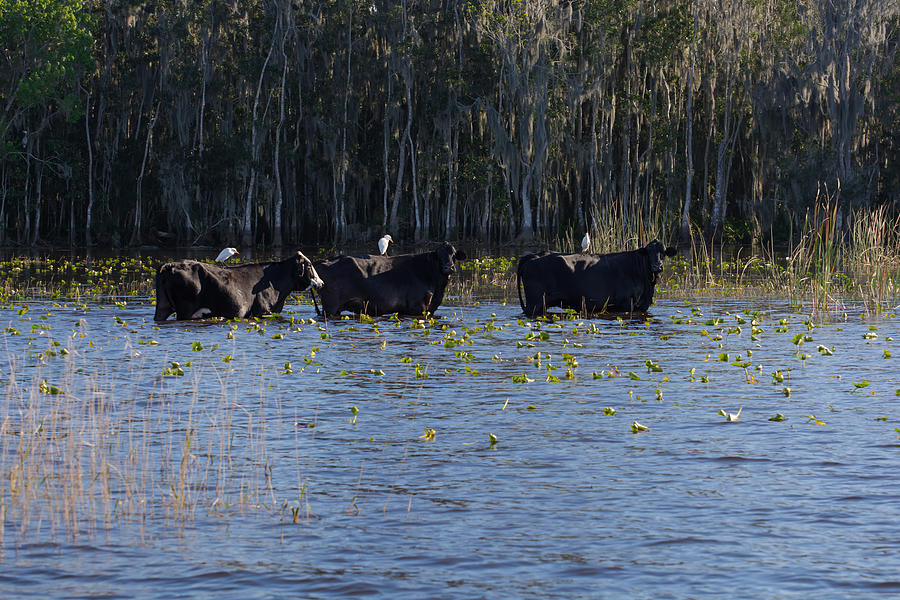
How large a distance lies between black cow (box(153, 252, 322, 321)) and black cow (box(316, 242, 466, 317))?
49cm

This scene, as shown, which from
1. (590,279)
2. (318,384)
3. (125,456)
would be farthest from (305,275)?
(125,456)

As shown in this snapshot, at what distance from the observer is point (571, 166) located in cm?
5278

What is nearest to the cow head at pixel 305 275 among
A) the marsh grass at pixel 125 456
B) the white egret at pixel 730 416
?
the marsh grass at pixel 125 456

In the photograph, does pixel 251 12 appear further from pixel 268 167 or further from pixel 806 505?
pixel 806 505

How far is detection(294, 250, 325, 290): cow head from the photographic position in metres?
17.3

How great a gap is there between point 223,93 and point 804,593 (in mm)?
50542

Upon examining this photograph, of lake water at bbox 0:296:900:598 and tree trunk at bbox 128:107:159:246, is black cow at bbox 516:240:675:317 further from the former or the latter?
tree trunk at bbox 128:107:159:246

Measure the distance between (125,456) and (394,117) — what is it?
45.8 meters

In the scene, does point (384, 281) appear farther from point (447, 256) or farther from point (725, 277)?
point (725, 277)

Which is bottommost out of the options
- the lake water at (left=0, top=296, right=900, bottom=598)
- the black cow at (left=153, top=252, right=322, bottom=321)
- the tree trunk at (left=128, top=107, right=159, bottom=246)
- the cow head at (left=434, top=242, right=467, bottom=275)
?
the lake water at (left=0, top=296, right=900, bottom=598)

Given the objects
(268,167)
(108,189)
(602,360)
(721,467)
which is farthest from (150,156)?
(721,467)

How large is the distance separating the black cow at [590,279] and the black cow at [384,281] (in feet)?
3.83

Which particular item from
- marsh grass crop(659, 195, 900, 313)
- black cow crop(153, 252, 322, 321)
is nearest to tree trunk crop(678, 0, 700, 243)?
marsh grass crop(659, 195, 900, 313)

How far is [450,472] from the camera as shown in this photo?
7852 mm
